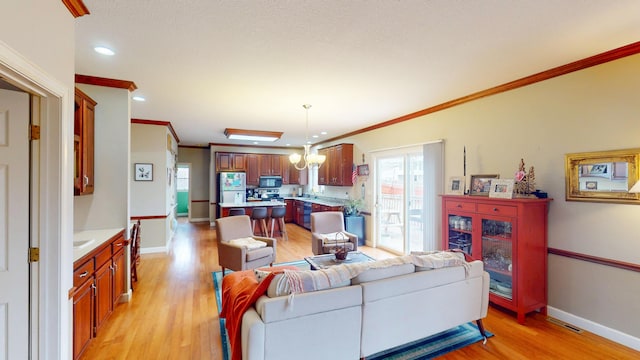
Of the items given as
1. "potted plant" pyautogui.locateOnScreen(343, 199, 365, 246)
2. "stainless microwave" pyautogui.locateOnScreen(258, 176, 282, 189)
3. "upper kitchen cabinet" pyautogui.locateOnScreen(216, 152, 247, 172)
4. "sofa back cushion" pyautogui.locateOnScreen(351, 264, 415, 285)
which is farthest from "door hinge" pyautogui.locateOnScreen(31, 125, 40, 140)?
"stainless microwave" pyautogui.locateOnScreen(258, 176, 282, 189)

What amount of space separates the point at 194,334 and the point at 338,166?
4962 mm

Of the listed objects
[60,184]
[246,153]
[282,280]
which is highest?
[246,153]

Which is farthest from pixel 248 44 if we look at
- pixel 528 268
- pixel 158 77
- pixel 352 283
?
pixel 528 268

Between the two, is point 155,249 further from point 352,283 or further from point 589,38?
point 589,38

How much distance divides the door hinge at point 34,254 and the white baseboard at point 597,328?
447 cm

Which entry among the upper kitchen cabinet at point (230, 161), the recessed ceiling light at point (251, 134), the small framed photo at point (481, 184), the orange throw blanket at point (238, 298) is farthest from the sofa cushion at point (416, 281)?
the upper kitchen cabinet at point (230, 161)

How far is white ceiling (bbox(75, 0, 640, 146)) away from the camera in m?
1.89

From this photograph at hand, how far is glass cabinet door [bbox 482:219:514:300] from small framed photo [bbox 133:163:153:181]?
554cm

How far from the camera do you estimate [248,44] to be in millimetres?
2371

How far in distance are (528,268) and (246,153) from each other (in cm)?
757

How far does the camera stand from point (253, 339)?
5.57 feet

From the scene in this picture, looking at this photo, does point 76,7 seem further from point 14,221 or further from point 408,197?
point 408,197

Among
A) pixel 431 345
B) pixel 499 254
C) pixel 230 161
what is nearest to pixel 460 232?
pixel 499 254

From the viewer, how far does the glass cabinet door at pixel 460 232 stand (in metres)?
3.42
